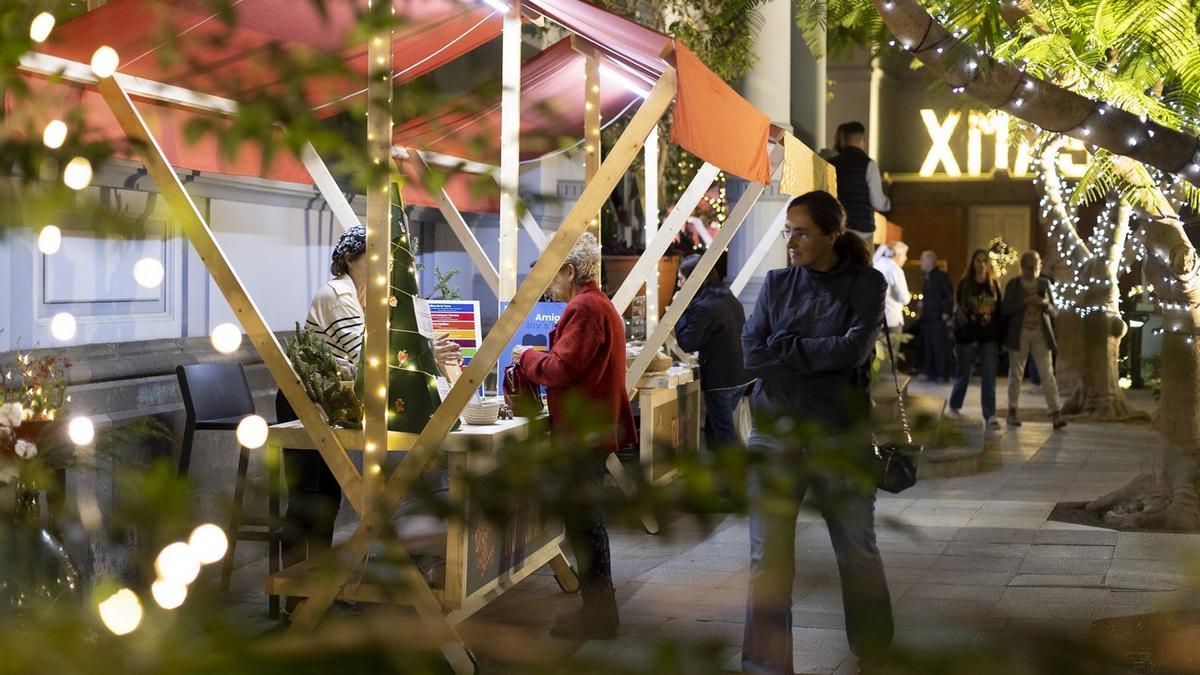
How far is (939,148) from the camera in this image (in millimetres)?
28312

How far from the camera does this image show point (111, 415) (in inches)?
263

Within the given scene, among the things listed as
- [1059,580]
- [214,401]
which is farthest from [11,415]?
[1059,580]

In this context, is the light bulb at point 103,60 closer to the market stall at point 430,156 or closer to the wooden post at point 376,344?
the market stall at point 430,156

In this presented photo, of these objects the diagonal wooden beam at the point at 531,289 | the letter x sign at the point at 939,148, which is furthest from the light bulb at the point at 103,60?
the letter x sign at the point at 939,148

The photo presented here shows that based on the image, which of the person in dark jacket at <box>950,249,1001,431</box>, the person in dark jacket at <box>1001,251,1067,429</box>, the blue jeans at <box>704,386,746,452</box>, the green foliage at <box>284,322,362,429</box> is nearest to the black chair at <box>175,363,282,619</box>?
the green foliage at <box>284,322,362,429</box>

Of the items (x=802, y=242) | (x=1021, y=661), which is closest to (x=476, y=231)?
(x=802, y=242)

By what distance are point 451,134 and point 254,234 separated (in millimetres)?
7060

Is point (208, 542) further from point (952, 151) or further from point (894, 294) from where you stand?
point (952, 151)

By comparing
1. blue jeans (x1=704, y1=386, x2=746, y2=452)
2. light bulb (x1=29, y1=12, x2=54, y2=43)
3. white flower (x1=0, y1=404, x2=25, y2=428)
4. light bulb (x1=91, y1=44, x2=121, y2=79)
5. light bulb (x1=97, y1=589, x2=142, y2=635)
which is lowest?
blue jeans (x1=704, y1=386, x2=746, y2=452)

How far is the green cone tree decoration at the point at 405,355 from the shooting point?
5312 mm

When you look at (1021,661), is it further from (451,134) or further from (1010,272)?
(1010,272)

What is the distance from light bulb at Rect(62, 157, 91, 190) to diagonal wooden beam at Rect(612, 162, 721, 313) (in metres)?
5.94

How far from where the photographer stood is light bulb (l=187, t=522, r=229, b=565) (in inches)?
48.3

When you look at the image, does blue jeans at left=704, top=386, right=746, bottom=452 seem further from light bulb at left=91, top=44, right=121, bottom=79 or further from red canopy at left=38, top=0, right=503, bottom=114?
red canopy at left=38, top=0, right=503, bottom=114
